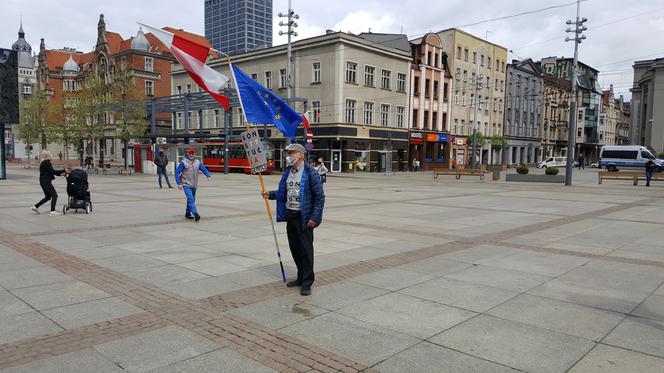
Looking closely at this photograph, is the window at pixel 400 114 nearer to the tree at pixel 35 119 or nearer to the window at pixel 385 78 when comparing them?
the window at pixel 385 78

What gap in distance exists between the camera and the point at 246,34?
220 ft

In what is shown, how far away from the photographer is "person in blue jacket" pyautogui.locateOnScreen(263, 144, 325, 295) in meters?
5.88

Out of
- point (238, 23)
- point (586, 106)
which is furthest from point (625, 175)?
point (586, 106)

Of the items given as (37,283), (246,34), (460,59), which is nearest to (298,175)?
(37,283)

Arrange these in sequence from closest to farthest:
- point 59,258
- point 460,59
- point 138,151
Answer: point 59,258 → point 138,151 → point 460,59

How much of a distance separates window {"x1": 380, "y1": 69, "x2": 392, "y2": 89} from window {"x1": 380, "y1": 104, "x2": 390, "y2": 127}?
198 centimetres

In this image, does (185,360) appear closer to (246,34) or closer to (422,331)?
(422,331)

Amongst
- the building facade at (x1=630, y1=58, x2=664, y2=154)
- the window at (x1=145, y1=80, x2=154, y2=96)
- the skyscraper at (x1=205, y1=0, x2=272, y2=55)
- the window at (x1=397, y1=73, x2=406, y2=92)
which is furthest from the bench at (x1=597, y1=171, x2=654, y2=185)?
the window at (x1=145, y1=80, x2=154, y2=96)

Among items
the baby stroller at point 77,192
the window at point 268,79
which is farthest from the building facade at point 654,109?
the baby stroller at point 77,192

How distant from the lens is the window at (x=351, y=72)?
144ft

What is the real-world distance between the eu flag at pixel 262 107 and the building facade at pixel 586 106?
313 ft

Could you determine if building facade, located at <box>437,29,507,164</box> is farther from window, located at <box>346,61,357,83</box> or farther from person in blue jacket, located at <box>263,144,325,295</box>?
person in blue jacket, located at <box>263,144,325,295</box>

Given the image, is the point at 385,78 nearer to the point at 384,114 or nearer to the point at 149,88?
the point at 384,114

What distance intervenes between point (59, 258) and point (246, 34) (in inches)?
2524
